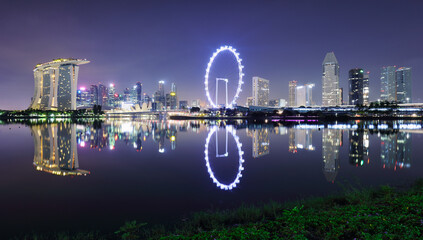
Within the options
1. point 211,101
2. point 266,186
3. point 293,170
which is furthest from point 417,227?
point 211,101

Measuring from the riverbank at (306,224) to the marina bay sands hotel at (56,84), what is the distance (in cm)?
18018

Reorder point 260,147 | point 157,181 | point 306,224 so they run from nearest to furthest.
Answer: point 306,224, point 157,181, point 260,147

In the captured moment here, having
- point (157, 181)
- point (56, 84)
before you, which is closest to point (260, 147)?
point (157, 181)

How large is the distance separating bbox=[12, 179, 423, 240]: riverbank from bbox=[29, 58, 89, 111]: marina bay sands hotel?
18018 cm

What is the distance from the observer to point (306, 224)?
17.6ft

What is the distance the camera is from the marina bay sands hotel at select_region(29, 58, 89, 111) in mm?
163625

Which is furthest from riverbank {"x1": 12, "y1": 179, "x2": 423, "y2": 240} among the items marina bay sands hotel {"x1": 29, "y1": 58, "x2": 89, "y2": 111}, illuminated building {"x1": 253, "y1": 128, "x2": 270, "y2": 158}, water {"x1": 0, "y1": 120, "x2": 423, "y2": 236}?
marina bay sands hotel {"x1": 29, "y1": 58, "x2": 89, "y2": 111}

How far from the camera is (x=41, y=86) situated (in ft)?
583

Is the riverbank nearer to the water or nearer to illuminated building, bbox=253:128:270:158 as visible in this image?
the water

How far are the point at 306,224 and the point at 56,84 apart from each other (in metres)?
192

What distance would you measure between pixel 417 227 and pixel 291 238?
252 cm

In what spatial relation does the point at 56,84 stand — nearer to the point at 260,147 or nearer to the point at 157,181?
the point at 260,147

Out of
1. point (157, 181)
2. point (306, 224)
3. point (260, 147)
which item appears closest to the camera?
point (306, 224)

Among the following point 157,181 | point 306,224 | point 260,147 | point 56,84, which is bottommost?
point 157,181
